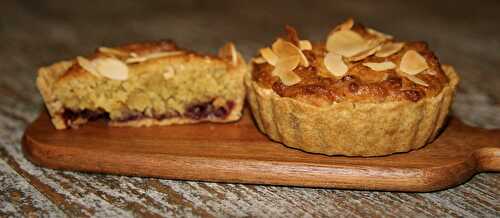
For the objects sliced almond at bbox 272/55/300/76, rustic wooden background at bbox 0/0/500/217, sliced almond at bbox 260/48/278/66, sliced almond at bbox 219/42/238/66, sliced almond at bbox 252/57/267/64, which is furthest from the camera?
sliced almond at bbox 219/42/238/66

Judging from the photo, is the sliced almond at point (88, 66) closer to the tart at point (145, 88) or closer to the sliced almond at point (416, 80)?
the tart at point (145, 88)

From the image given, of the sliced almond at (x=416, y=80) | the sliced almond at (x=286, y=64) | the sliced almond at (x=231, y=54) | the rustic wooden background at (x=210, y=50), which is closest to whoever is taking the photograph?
the rustic wooden background at (x=210, y=50)

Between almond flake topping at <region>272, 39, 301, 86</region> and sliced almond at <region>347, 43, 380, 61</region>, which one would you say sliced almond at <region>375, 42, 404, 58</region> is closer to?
sliced almond at <region>347, 43, 380, 61</region>

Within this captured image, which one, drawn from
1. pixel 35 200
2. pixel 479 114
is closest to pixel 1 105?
pixel 35 200

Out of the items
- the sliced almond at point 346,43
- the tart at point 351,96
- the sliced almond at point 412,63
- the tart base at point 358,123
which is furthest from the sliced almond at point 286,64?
the sliced almond at point 412,63

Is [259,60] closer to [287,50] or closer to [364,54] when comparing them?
[287,50]

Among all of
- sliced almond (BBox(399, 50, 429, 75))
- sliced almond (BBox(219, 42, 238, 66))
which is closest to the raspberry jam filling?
sliced almond (BBox(219, 42, 238, 66))

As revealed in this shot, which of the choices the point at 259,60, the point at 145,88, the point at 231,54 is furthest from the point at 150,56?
the point at 259,60
